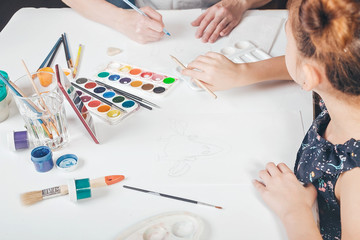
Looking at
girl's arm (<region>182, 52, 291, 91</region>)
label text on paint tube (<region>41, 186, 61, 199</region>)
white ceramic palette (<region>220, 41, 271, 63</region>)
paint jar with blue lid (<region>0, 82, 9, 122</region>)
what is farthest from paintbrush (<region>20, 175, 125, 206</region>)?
white ceramic palette (<region>220, 41, 271, 63</region>)

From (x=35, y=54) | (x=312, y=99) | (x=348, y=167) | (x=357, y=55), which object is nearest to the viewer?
(x=357, y=55)

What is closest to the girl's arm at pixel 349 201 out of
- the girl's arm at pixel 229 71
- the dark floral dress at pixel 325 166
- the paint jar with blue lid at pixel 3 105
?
the dark floral dress at pixel 325 166

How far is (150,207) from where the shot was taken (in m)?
0.74

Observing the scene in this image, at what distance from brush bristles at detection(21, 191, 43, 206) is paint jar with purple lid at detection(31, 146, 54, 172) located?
65mm

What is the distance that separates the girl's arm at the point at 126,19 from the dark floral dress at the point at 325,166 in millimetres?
534

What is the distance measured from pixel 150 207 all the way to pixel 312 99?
0.46 metres

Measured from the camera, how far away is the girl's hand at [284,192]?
2.37 ft

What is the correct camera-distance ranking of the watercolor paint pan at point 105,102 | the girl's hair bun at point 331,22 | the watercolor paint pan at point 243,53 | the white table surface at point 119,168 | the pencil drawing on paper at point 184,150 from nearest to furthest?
the girl's hair bun at point 331,22, the white table surface at point 119,168, the pencil drawing on paper at point 184,150, the watercolor paint pan at point 105,102, the watercolor paint pan at point 243,53

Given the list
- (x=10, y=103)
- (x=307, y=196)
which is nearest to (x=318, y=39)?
(x=307, y=196)

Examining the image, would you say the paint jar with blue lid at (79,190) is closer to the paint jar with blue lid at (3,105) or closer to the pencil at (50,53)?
the paint jar with blue lid at (3,105)

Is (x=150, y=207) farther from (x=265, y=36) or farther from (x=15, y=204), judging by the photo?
Answer: (x=265, y=36)

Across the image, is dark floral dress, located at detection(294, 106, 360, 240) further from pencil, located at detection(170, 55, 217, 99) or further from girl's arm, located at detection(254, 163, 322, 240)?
pencil, located at detection(170, 55, 217, 99)

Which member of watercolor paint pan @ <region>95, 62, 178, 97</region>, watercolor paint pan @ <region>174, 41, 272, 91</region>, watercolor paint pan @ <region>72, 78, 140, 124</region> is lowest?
watercolor paint pan @ <region>72, 78, 140, 124</region>

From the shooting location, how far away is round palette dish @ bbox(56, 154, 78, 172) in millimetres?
807
